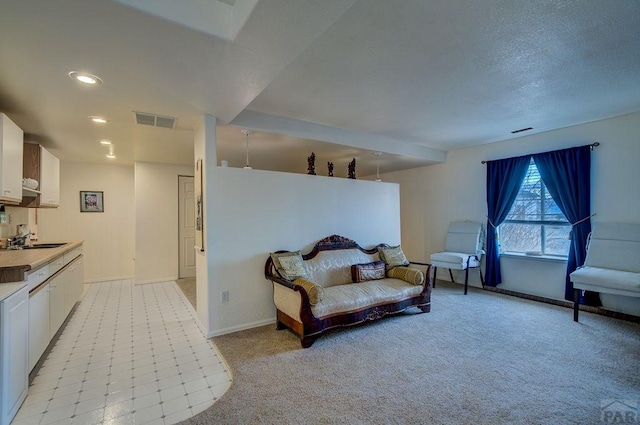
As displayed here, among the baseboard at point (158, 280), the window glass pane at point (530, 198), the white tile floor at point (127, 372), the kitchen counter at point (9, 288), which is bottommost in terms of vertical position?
the white tile floor at point (127, 372)

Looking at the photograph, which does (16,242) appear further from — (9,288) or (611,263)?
(611,263)

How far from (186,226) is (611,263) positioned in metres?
7.05

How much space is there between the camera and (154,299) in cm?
466

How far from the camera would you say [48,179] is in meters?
4.00

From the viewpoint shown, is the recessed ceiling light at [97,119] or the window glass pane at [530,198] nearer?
the recessed ceiling light at [97,119]

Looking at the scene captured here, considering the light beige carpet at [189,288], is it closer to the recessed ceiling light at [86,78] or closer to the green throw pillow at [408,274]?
the green throw pillow at [408,274]

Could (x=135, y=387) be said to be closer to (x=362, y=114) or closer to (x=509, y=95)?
(x=362, y=114)

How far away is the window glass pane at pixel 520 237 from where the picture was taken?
15.0 ft

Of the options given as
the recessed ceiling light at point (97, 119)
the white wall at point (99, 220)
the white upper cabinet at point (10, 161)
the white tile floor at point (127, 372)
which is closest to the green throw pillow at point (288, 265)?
the white tile floor at point (127, 372)

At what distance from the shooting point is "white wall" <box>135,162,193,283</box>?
5707 mm

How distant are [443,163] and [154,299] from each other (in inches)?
225

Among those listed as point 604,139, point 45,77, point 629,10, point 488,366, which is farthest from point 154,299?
point 604,139

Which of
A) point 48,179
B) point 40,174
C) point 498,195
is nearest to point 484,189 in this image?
point 498,195

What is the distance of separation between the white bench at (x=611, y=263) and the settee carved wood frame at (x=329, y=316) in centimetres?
172
